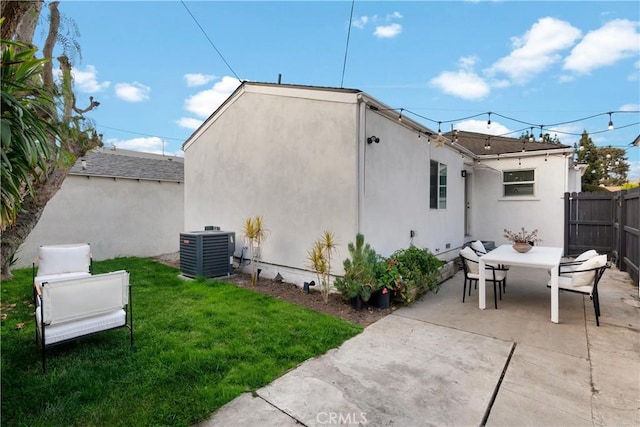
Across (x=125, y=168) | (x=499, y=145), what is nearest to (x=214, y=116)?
(x=125, y=168)

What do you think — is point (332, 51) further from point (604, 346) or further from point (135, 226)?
point (135, 226)

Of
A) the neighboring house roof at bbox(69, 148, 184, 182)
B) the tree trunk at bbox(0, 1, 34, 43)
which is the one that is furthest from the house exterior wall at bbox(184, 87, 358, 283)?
the tree trunk at bbox(0, 1, 34, 43)

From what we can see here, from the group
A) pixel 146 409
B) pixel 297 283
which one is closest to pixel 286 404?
pixel 146 409

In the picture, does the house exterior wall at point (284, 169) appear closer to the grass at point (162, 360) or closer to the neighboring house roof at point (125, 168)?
the grass at point (162, 360)

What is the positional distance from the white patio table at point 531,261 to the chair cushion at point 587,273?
305mm

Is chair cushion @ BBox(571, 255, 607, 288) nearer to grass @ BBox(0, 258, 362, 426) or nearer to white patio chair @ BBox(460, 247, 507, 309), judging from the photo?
white patio chair @ BBox(460, 247, 507, 309)

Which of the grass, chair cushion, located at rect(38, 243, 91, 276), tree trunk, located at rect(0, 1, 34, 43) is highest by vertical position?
tree trunk, located at rect(0, 1, 34, 43)

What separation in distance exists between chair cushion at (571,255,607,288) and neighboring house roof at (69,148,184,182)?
11.7 metres

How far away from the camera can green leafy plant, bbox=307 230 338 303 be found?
17.7ft

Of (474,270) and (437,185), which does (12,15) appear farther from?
(437,185)

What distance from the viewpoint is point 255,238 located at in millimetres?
6926

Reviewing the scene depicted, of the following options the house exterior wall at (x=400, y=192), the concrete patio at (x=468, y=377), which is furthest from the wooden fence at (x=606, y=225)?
the house exterior wall at (x=400, y=192)

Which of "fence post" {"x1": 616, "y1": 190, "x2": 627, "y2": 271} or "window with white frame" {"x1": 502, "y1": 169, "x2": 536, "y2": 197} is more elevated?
"window with white frame" {"x1": 502, "y1": 169, "x2": 536, "y2": 197}

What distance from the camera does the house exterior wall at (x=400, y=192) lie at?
592 centimetres
